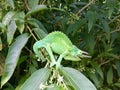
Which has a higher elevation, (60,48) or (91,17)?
(60,48)

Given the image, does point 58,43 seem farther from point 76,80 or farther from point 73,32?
point 73,32

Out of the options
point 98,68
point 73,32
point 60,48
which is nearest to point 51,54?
point 60,48

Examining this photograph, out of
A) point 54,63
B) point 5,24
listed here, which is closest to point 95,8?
point 5,24

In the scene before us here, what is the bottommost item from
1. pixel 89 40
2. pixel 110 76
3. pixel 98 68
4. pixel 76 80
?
pixel 110 76

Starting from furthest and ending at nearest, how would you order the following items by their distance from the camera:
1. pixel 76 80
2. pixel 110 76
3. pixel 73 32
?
pixel 110 76 < pixel 73 32 < pixel 76 80

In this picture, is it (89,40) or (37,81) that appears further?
(89,40)

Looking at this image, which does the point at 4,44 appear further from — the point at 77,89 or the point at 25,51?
the point at 77,89

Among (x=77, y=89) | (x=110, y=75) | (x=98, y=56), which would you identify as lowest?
(x=110, y=75)
